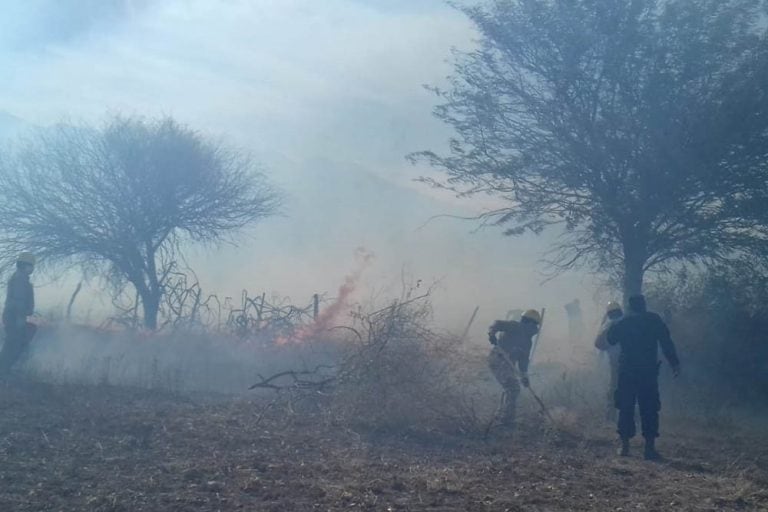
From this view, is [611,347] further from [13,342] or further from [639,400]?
[13,342]

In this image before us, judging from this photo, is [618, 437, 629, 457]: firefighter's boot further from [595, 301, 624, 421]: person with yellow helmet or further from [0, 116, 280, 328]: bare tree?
[0, 116, 280, 328]: bare tree

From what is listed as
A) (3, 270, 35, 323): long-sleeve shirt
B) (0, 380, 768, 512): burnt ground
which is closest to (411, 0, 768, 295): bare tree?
(0, 380, 768, 512): burnt ground

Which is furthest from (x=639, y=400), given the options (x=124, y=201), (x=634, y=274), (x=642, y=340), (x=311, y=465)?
(x=124, y=201)

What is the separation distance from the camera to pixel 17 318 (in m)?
14.6

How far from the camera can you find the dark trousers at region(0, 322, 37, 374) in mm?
14570

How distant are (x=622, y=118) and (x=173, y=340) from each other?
11.2 metres

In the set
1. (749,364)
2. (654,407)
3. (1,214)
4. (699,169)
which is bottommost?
(654,407)

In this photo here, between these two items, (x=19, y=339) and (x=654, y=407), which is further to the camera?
(x=19, y=339)

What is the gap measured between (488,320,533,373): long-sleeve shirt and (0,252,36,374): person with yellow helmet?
25.7 feet

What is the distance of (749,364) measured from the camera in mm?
14633

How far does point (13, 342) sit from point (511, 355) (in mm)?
8183

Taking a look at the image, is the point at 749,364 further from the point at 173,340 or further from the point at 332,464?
the point at 173,340

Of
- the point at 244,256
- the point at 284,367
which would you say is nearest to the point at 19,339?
the point at 284,367

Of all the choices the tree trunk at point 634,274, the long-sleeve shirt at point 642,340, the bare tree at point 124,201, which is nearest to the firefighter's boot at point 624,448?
the long-sleeve shirt at point 642,340
